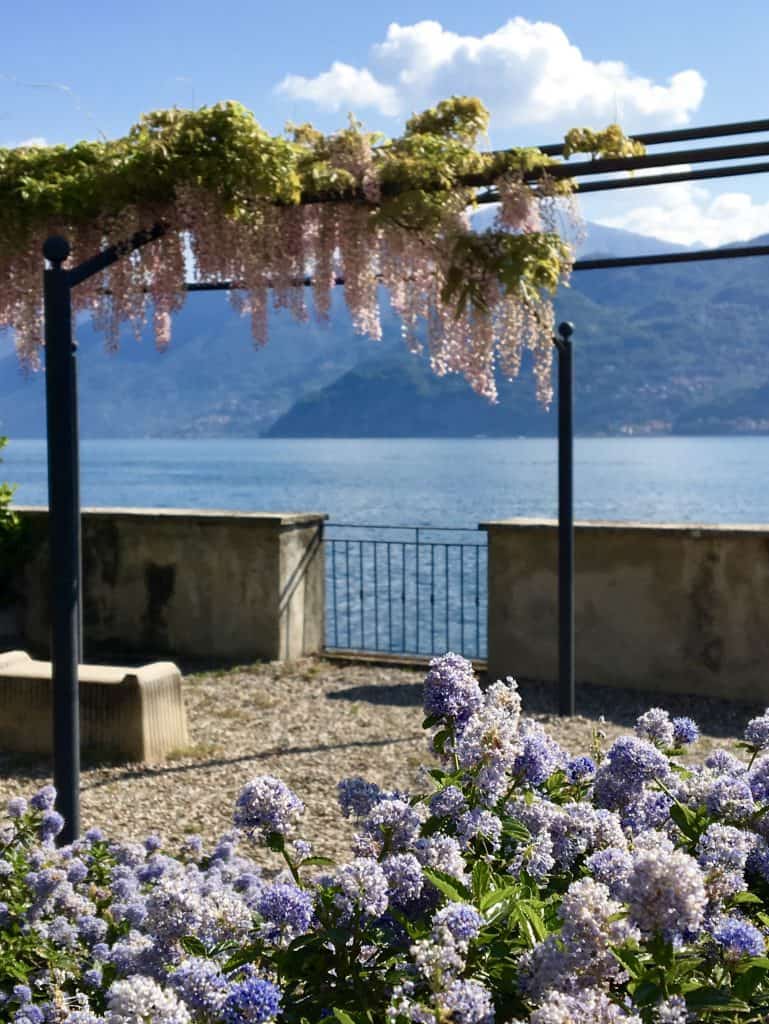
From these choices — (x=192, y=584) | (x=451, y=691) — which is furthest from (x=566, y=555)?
(x=451, y=691)

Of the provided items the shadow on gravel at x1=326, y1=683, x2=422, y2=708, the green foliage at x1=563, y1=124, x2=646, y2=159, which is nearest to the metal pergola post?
the green foliage at x1=563, y1=124, x2=646, y2=159

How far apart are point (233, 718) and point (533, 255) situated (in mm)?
3688

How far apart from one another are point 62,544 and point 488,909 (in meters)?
3.43

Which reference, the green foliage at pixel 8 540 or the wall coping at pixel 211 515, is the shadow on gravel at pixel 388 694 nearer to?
the wall coping at pixel 211 515

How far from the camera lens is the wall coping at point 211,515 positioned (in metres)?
9.12

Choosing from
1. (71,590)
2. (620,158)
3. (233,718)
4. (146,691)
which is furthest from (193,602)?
(620,158)

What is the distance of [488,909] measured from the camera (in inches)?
69.2

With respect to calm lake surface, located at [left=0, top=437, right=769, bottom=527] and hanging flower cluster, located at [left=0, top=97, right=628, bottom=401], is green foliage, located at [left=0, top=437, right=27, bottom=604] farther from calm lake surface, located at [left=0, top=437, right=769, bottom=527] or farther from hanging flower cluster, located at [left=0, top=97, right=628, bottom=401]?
calm lake surface, located at [left=0, top=437, right=769, bottom=527]

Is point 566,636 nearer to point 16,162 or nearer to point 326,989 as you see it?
point 16,162

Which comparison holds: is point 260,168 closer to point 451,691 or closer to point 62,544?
point 62,544

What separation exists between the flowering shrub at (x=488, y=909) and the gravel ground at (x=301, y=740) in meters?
2.30

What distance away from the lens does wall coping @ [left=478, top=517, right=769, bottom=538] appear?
7867mm

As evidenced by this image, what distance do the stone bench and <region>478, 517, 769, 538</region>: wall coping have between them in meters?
2.94

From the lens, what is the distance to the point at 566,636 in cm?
729
